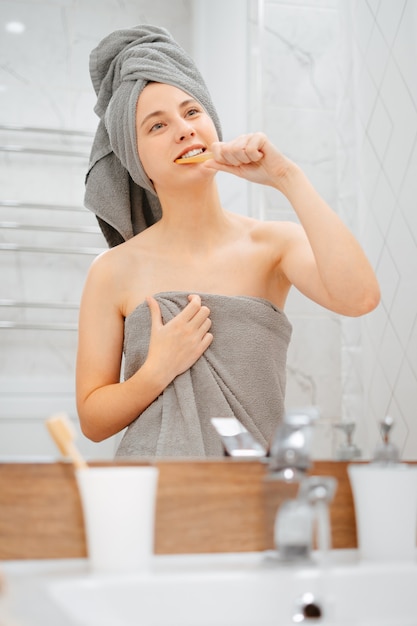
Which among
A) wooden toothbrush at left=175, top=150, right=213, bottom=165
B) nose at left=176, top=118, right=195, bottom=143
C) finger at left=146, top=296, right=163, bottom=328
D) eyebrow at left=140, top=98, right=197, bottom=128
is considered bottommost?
finger at left=146, top=296, right=163, bottom=328

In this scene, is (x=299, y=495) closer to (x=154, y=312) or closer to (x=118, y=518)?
(x=118, y=518)

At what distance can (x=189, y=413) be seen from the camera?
1.20 metres

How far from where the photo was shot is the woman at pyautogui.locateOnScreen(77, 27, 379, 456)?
121 cm

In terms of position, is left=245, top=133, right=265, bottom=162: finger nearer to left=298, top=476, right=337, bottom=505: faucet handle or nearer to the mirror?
the mirror

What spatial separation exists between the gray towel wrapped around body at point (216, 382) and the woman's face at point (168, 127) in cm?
23

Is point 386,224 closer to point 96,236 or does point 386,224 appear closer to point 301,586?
point 96,236

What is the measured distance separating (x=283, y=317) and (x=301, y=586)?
52 centimetres

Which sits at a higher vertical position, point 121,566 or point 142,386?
point 142,386

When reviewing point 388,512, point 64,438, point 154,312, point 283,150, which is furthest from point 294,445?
point 283,150

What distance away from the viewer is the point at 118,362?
4.15 ft

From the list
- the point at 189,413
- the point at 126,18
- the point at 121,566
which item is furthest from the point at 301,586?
the point at 126,18

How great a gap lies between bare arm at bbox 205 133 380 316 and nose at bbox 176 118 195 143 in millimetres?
55

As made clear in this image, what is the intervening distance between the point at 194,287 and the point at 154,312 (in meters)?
0.08

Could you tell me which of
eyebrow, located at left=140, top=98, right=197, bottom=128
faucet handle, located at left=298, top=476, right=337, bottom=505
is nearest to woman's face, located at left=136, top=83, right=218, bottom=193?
eyebrow, located at left=140, top=98, right=197, bottom=128
